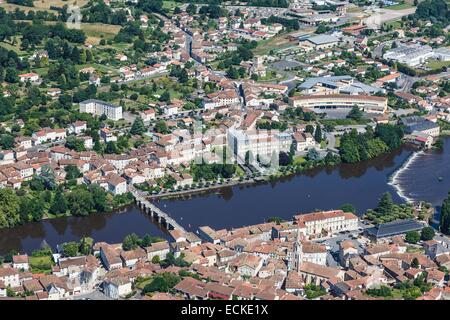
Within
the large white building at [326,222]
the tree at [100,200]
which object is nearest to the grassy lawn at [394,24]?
the large white building at [326,222]

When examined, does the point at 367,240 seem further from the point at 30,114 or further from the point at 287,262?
the point at 30,114

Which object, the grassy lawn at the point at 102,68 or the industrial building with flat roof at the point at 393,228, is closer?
the industrial building with flat roof at the point at 393,228

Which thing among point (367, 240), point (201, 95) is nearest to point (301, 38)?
point (201, 95)

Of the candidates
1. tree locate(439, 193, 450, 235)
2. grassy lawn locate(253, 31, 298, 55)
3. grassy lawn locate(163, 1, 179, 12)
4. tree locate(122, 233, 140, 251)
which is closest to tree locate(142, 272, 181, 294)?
tree locate(122, 233, 140, 251)

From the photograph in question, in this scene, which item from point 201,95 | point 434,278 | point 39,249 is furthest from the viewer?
point 201,95

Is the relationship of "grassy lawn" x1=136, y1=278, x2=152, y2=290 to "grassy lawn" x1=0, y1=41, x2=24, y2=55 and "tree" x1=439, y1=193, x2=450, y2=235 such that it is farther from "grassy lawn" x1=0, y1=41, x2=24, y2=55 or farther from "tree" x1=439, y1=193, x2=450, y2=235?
"grassy lawn" x1=0, y1=41, x2=24, y2=55

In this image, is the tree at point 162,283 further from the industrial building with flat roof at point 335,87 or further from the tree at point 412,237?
the industrial building with flat roof at point 335,87
